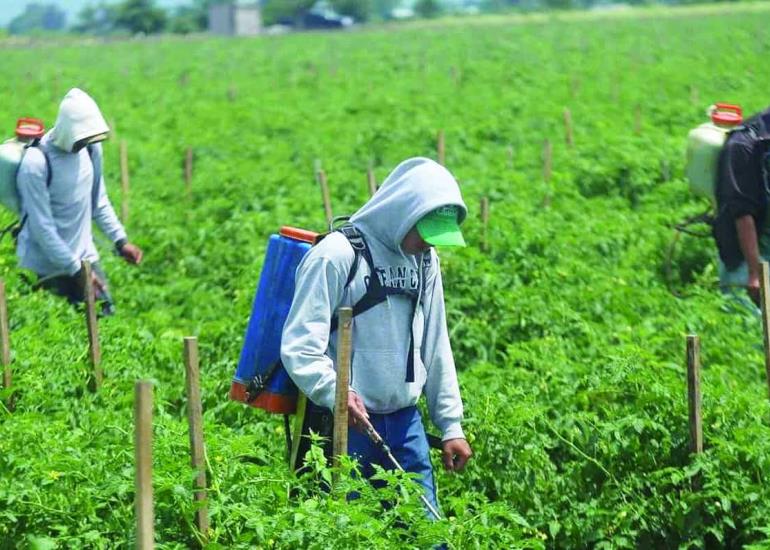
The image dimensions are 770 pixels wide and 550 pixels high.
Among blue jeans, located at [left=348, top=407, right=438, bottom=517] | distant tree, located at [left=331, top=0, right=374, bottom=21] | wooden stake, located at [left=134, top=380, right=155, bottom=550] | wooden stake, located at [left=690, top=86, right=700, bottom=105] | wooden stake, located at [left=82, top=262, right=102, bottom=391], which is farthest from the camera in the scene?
distant tree, located at [left=331, top=0, right=374, bottom=21]

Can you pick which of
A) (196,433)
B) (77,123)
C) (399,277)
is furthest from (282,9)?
(196,433)

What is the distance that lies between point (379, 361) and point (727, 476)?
67.6 inches

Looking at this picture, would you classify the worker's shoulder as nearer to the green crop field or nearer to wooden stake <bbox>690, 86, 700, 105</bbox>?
the green crop field

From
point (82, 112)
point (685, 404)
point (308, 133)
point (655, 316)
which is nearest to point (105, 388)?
point (82, 112)

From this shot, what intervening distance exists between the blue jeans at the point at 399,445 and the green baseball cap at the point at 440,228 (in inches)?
29.4

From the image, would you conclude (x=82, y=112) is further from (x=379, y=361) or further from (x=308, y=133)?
(x=308, y=133)

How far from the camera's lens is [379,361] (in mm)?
5000

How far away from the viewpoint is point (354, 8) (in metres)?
127

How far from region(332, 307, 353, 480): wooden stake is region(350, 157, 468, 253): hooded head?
1.22 ft

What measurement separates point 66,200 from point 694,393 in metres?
4.14

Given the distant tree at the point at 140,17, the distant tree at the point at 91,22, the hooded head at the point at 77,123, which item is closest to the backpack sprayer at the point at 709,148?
the hooded head at the point at 77,123

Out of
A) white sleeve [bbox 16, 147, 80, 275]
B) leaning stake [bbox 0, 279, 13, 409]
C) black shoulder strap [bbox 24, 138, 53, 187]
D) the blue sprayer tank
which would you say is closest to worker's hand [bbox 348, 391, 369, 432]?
the blue sprayer tank

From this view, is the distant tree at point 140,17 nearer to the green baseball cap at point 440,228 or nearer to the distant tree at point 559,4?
the distant tree at point 559,4

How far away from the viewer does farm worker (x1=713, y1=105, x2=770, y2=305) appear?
782 cm
